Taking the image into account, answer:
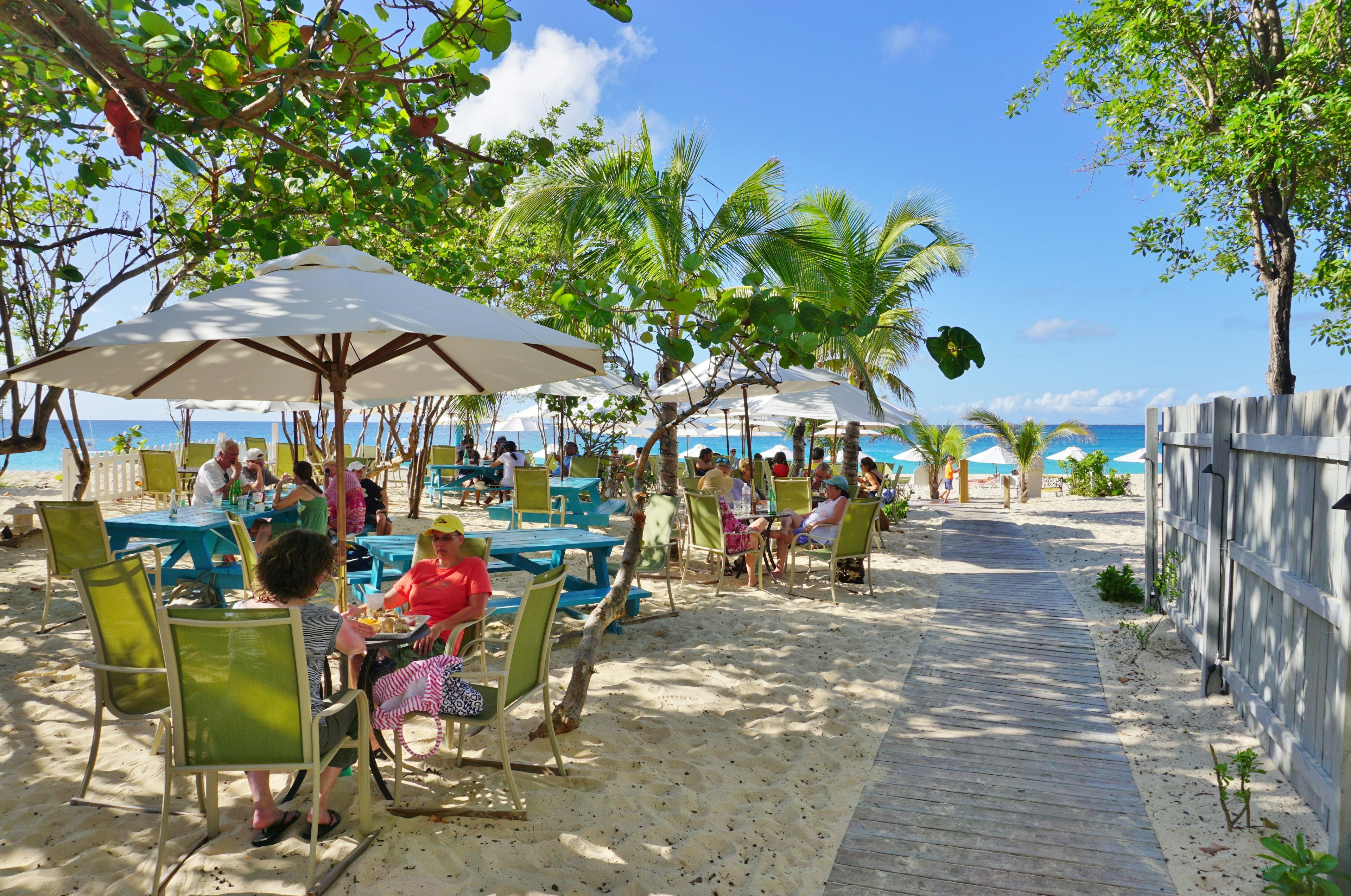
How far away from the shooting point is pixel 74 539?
218 inches

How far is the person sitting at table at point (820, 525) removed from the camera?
8.00m

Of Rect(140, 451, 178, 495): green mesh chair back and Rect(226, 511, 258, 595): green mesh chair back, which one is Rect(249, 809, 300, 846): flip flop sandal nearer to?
Rect(226, 511, 258, 595): green mesh chair back

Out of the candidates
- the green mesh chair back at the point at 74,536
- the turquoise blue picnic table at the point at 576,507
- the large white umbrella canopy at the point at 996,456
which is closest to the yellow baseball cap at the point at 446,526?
Answer: the green mesh chair back at the point at 74,536

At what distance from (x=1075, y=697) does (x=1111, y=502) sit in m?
16.0

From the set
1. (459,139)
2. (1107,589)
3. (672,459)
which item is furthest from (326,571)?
(459,139)

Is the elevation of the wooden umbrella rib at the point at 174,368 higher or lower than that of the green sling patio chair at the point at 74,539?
higher

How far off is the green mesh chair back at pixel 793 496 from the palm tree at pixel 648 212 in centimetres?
149

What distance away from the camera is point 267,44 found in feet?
11.7

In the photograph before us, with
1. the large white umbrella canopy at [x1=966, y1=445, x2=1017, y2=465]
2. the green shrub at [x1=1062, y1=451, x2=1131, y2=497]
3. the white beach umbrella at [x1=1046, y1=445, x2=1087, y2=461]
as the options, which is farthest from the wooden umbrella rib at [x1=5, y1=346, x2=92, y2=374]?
the white beach umbrella at [x1=1046, y1=445, x2=1087, y2=461]

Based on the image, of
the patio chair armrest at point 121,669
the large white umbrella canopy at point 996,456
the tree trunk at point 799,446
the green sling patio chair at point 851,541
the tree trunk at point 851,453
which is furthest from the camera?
the large white umbrella canopy at point 996,456

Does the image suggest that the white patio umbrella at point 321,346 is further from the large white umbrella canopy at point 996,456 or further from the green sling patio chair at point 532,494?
the large white umbrella canopy at point 996,456

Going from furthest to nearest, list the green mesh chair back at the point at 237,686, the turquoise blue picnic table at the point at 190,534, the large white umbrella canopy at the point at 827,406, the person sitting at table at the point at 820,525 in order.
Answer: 1. the large white umbrella canopy at the point at 827,406
2. the person sitting at table at the point at 820,525
3. the turquoise blue picnic table at the point at 190,534
4. the green mesh chair back at the point at 237,686

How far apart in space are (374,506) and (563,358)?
4.75m

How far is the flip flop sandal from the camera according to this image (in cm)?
280
